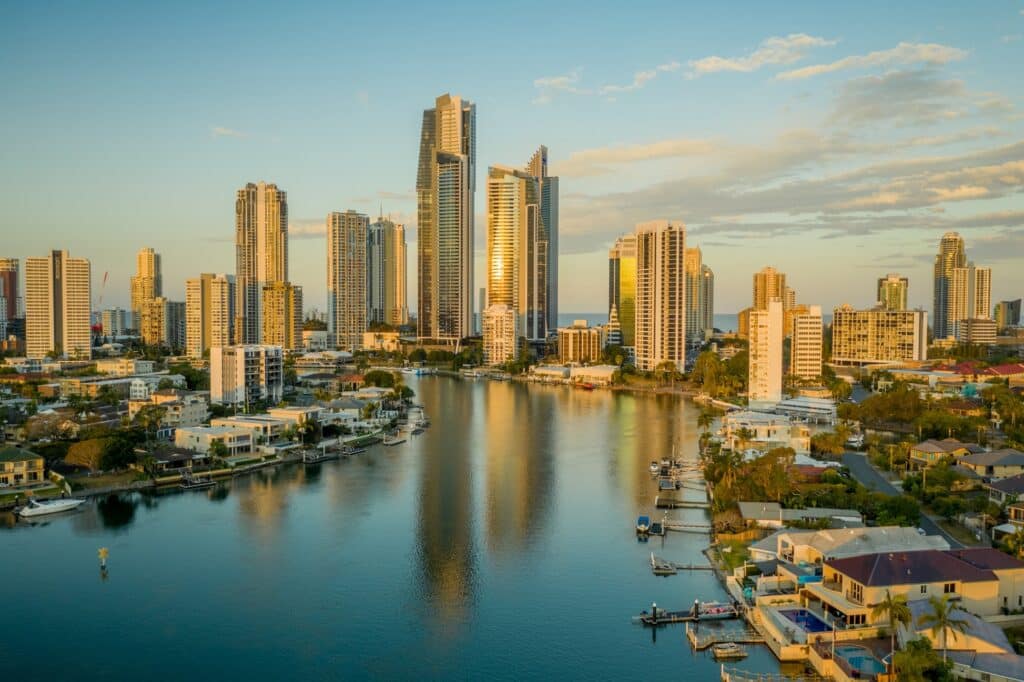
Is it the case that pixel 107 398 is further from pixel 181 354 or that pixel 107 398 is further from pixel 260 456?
pixel 181 354

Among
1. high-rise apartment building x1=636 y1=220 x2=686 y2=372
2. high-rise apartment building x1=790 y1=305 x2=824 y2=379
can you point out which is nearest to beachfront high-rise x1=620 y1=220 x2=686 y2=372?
high-rise apartment building x1=636 y1=220 x2=686 y2=372

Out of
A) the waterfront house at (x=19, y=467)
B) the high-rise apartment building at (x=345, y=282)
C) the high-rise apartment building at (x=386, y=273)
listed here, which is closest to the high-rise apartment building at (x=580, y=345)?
the high-rise apartment building at (x=345, y=282)

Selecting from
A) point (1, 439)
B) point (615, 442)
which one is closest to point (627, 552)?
point (615, 442)

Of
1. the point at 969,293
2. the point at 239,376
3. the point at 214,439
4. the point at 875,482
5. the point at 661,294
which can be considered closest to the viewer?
the point at 875,482

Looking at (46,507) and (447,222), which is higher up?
(447,222)

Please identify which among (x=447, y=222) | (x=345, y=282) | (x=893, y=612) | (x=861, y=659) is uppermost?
(x=447, y=222)

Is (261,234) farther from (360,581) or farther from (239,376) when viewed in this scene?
(360,581)

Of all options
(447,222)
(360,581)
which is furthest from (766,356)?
(447,222)
